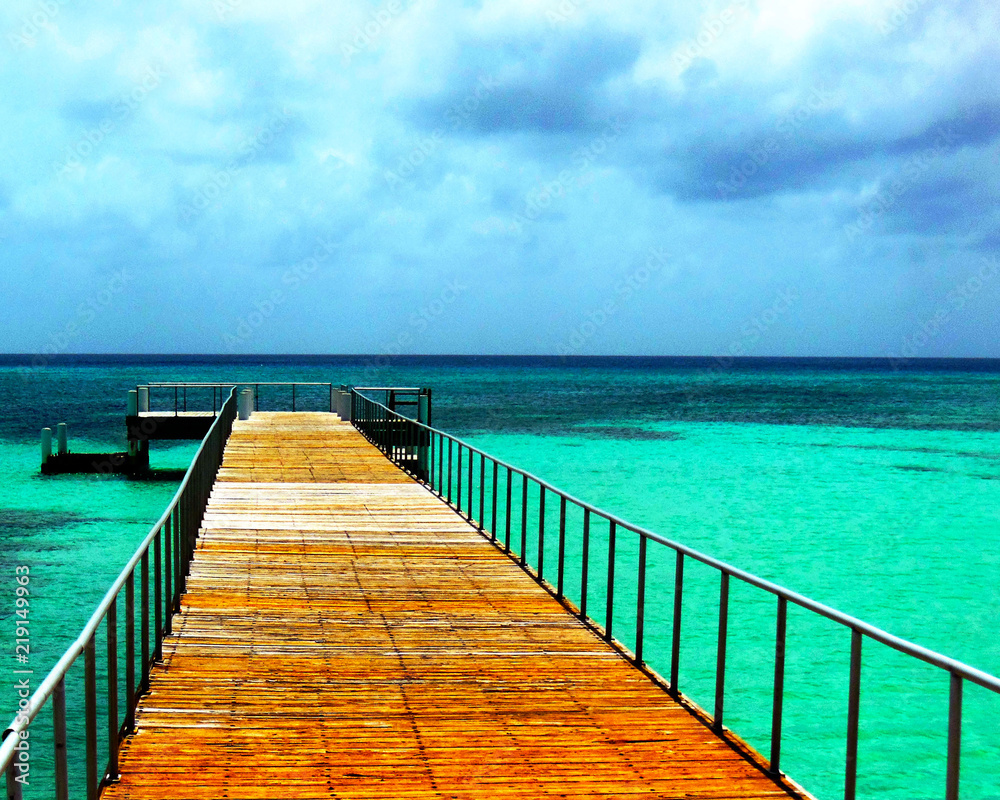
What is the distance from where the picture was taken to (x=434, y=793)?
464 cm

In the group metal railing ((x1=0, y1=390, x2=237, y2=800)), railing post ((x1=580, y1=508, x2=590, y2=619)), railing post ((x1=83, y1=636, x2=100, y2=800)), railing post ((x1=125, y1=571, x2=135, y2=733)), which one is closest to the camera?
metal railing ((x1=0, y1=390, x2=237, y2=800))

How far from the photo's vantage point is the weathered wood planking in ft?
15.8

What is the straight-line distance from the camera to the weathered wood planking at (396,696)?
4805mm

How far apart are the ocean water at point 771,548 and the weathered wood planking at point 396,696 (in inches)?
165

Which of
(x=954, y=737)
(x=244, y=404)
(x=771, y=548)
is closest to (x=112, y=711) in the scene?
(x=954, y=737)

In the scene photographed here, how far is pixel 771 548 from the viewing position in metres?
23.0

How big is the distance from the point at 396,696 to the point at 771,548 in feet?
60.1

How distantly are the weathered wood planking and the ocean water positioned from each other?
4.20 m

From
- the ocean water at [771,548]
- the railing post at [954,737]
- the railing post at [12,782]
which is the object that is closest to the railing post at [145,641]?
the railing post at [12,782]

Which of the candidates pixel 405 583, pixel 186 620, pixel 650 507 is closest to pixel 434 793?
pixel 186 620

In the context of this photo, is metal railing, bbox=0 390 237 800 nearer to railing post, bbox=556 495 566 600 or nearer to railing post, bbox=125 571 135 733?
railing post, bbox=125 571 135 733

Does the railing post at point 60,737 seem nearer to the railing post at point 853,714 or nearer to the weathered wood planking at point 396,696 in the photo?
the weathered wood planking at point 396,696

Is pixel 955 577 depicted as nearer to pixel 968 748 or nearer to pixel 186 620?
pixel 968 748

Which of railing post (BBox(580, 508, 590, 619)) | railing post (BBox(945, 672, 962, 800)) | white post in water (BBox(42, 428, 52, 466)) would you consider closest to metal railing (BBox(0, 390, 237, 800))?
railing post (BBox(945, 672, 962, 800))
